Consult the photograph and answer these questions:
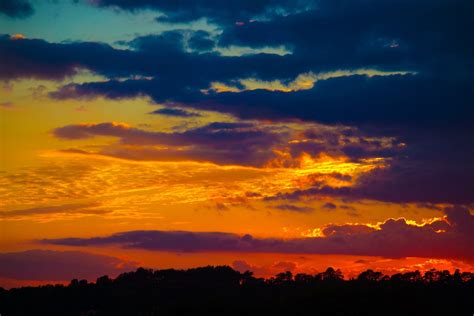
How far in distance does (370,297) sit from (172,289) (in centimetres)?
4974

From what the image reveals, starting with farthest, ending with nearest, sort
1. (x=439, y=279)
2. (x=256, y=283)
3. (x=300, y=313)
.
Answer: (x=256, y=283) < (x=439, y=279) < (x=300, y=313)

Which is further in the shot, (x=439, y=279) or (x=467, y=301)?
(x=439, y=279)

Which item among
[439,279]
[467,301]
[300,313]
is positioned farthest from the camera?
[439,279]

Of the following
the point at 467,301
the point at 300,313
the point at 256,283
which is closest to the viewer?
the point at 300,313

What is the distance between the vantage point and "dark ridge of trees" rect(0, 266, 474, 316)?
380 ft

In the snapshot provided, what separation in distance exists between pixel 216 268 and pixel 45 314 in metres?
35.3

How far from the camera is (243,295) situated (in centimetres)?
14075

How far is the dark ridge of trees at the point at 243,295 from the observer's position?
116 meters

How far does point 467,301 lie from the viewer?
127 meters

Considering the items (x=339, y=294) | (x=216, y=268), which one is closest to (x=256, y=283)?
(x=216, y=268)

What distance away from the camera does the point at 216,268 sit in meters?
167

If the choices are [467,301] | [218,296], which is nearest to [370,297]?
[467,301]

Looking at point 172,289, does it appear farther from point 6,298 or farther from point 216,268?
point 6,298

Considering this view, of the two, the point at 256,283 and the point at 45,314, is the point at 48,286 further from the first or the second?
the point at 256,283
